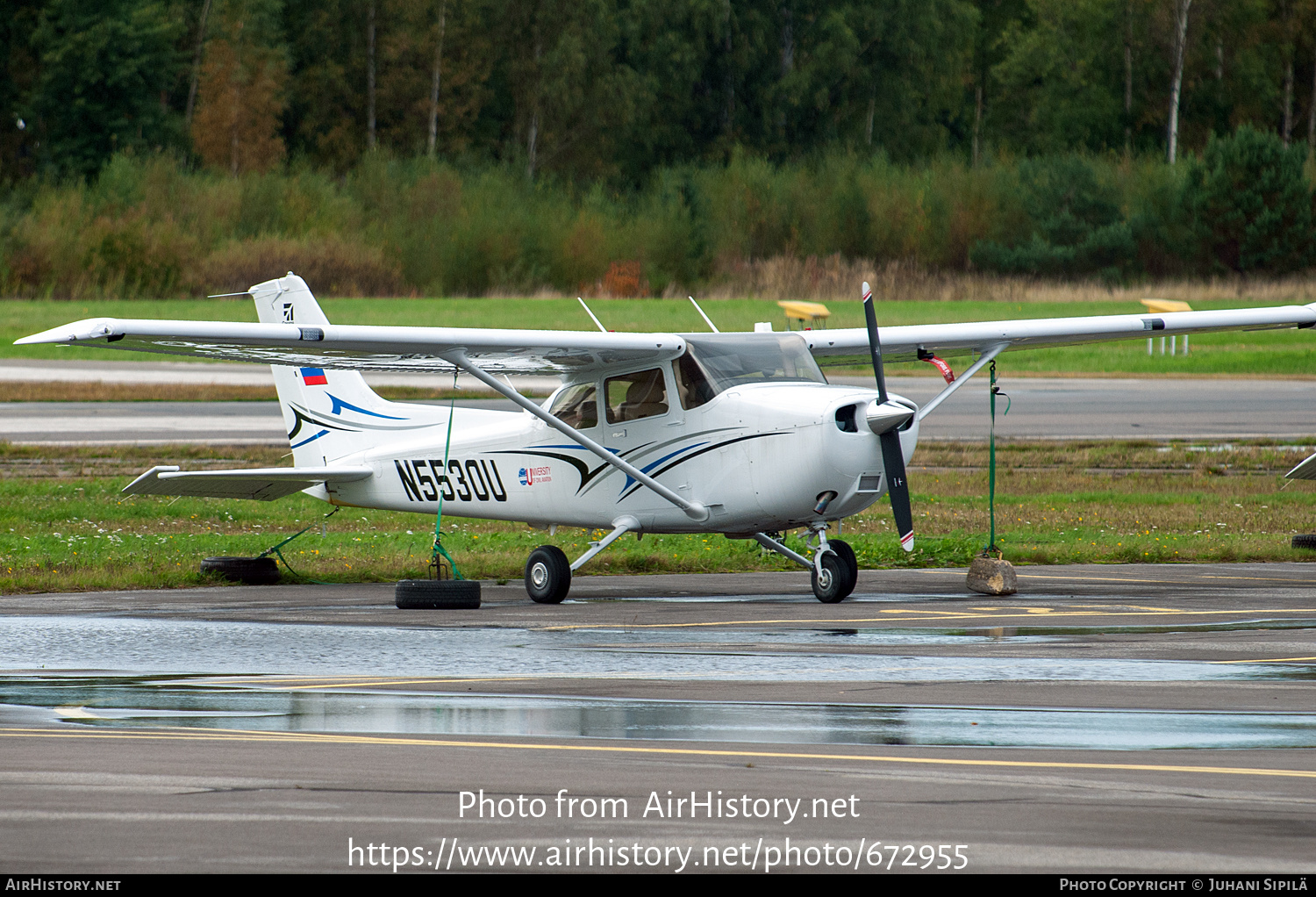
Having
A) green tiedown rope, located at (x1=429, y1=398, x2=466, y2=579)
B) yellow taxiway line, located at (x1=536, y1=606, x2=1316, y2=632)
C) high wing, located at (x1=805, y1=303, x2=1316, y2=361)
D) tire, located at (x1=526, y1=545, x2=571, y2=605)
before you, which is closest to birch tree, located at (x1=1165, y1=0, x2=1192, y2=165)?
high wing, located at (x1=805, y1=303, x2=1316, y2=361)

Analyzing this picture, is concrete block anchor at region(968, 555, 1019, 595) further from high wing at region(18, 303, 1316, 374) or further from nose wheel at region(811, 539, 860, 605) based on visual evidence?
high wing at region(18, 303, 1316, 374)

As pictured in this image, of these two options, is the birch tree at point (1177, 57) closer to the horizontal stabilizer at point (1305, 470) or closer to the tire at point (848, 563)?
the horizontal stabilizer at point (1305, 470)

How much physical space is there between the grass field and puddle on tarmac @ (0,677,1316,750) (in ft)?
21.0

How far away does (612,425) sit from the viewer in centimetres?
1456

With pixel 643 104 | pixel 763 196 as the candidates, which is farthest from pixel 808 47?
pixel 763 196

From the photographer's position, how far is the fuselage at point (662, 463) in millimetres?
13070

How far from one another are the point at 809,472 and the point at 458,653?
364 cm

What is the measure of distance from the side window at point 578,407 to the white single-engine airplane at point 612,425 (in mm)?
16

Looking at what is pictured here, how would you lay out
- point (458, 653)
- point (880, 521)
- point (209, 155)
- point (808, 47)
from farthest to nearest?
point (808, 47) < point (209, 155) < point (880, 521) < point (458, 653)

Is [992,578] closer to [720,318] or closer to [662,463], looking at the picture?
[662,463]

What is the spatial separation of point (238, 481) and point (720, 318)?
138 feet

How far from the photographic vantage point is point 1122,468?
24406mm

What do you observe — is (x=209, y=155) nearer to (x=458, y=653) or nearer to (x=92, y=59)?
(x=92, y=59)

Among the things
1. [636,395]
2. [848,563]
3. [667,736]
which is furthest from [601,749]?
[636,395]
